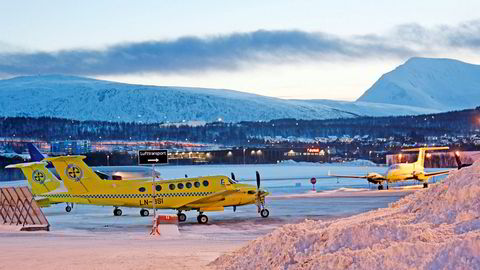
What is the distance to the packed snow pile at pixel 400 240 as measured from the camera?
35.6ft

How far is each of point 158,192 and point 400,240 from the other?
24658 millimetres

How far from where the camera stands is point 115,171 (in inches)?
3327

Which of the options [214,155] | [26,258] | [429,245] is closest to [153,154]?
[26,258]

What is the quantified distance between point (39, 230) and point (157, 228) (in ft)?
16.6

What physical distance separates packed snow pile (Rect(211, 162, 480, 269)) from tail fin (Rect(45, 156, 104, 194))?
884 inches

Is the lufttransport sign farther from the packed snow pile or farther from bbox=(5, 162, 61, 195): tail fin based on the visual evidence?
the packed snow pile

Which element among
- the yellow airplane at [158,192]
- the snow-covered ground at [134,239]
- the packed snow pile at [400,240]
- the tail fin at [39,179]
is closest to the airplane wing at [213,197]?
the yellow airplane at [158,192]

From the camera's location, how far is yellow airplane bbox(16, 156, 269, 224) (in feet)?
118

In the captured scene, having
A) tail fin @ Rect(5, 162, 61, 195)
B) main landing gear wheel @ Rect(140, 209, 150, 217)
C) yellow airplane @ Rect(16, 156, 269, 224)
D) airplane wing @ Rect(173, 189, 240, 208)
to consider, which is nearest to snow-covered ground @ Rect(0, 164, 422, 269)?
main landing gear wheel @ Rect(140, 209, 150, 217)

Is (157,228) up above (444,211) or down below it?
below

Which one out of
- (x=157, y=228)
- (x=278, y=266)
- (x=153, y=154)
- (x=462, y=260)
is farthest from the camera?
(x=153, y=154)

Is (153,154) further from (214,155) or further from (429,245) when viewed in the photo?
(214,155)

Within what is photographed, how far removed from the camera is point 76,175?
3662 centimetres

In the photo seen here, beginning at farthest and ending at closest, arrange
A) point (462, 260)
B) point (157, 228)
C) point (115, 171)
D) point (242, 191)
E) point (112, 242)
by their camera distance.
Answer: point (115, 171) < point (242, 191) < point (157, 228) < point (112, 242) < point (462, 260)
